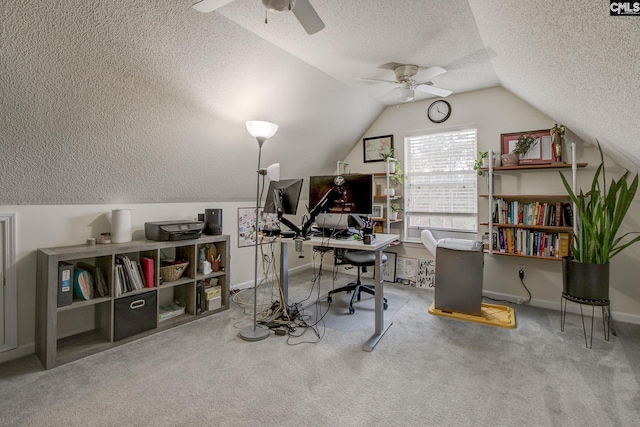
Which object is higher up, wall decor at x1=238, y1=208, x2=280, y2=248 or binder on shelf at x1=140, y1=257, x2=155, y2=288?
wall decor at x1=238, y1=208, x2=280, y2=248

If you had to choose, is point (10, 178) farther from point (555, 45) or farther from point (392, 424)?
point (555, 45)

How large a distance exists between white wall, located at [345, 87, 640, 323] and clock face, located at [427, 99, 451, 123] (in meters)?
0.05

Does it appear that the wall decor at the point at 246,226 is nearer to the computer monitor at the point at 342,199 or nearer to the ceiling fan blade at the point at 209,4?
the computer monitor at the point at 342,199

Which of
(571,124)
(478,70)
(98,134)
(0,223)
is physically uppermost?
(478,70)

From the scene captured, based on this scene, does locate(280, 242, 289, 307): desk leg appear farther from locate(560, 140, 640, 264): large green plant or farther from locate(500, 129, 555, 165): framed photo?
locate(500, 129, 555, 165): framed photo

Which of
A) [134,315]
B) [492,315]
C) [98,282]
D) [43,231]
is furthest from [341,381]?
[43,231]

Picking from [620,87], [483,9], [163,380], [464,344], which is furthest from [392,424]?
[483,9]

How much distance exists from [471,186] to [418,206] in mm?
694

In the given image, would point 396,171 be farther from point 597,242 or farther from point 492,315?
point 597,242

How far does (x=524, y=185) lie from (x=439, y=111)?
133 cm

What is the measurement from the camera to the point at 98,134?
7.16ft

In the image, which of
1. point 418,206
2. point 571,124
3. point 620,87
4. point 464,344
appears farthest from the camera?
point 418,206

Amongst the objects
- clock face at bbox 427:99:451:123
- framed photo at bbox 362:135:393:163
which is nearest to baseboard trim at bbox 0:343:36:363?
framed photo at bbox 362:135:393:163

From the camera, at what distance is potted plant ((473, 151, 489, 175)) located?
3.37m
